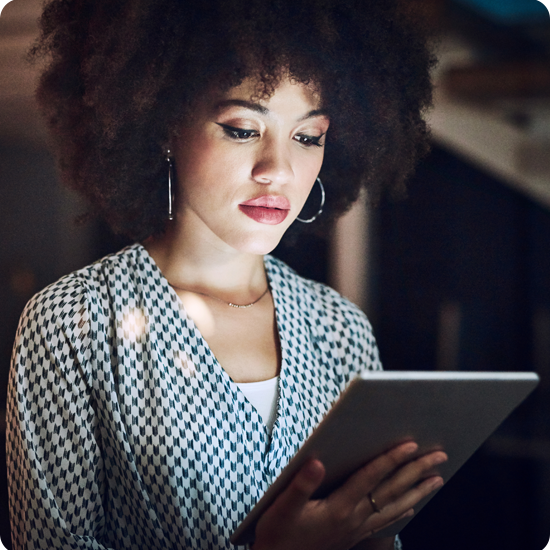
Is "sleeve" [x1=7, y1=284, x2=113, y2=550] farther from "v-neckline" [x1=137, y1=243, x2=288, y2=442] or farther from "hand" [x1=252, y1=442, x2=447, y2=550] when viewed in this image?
"hand" [x1=252, y1=442, x2=447, y2=550]

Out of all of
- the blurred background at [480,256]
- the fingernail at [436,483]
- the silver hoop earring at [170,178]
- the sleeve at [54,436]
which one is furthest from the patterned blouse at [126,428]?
the blurred background at [480,256]

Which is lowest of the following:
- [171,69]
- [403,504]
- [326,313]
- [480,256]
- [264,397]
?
[403,504]

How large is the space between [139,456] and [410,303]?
0.81 meters

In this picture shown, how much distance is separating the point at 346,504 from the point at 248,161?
481 millimetres

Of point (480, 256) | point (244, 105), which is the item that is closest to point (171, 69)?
point (244, 105)

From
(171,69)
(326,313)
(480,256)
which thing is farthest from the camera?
(480,256)

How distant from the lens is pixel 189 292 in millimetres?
940

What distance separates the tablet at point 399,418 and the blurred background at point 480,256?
612 millimetres

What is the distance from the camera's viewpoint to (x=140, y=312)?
0.87 metres

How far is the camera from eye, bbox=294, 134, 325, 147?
0.89 meters

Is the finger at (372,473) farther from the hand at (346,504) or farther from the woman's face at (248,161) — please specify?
the woman's face at (248,161)

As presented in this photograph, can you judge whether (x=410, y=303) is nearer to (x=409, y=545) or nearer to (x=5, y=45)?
(x=409, y=545)

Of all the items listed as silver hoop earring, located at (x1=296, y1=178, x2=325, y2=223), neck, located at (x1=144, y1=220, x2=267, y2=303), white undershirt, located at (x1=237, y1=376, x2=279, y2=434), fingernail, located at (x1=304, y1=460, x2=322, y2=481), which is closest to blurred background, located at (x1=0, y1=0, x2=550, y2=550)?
silver hoop earring, located at (x1=296, y1=178, x2=325, y2=223)

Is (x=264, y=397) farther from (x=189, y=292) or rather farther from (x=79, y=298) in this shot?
(x=79, y=298)
